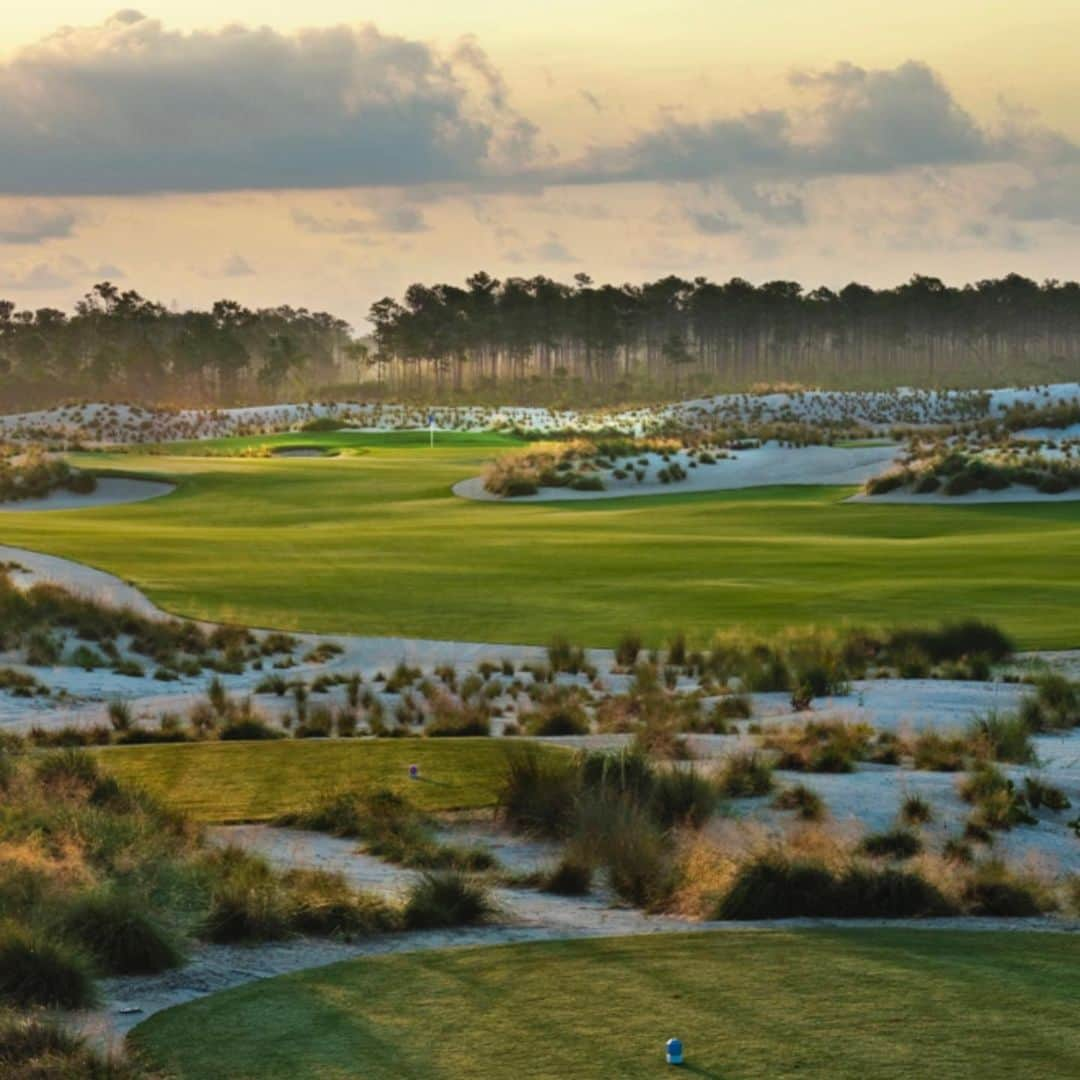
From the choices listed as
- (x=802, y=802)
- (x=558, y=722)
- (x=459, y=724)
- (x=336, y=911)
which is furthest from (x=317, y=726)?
(x=336, y=911)

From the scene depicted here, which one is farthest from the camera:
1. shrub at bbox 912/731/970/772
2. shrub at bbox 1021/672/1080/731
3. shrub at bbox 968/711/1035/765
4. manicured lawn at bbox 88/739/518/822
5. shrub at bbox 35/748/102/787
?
shrub at bbox 1021/672/1080/731

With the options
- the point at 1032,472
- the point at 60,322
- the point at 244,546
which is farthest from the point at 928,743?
the point at 60,322

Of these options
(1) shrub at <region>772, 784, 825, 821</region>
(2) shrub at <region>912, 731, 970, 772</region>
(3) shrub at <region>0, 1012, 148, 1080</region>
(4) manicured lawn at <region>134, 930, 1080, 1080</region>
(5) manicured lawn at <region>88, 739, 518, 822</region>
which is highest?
(3) shrub at <region>0, 1012, 148, 1080</region>

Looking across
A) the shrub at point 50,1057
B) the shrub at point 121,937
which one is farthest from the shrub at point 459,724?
the shrub at point 50,1057

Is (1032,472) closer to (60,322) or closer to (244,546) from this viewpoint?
(244,546)

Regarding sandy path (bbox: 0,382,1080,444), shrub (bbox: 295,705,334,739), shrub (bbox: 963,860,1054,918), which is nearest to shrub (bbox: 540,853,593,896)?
shrub (bbox: 963,860,1054,918)

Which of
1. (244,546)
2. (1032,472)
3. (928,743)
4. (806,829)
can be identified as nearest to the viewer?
(806,829)

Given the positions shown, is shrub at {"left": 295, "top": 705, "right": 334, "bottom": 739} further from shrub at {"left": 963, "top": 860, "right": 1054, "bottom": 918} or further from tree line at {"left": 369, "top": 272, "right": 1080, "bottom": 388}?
tree line at {"left": 369, "top": 272, "right": 1080, "bottom": 388}
